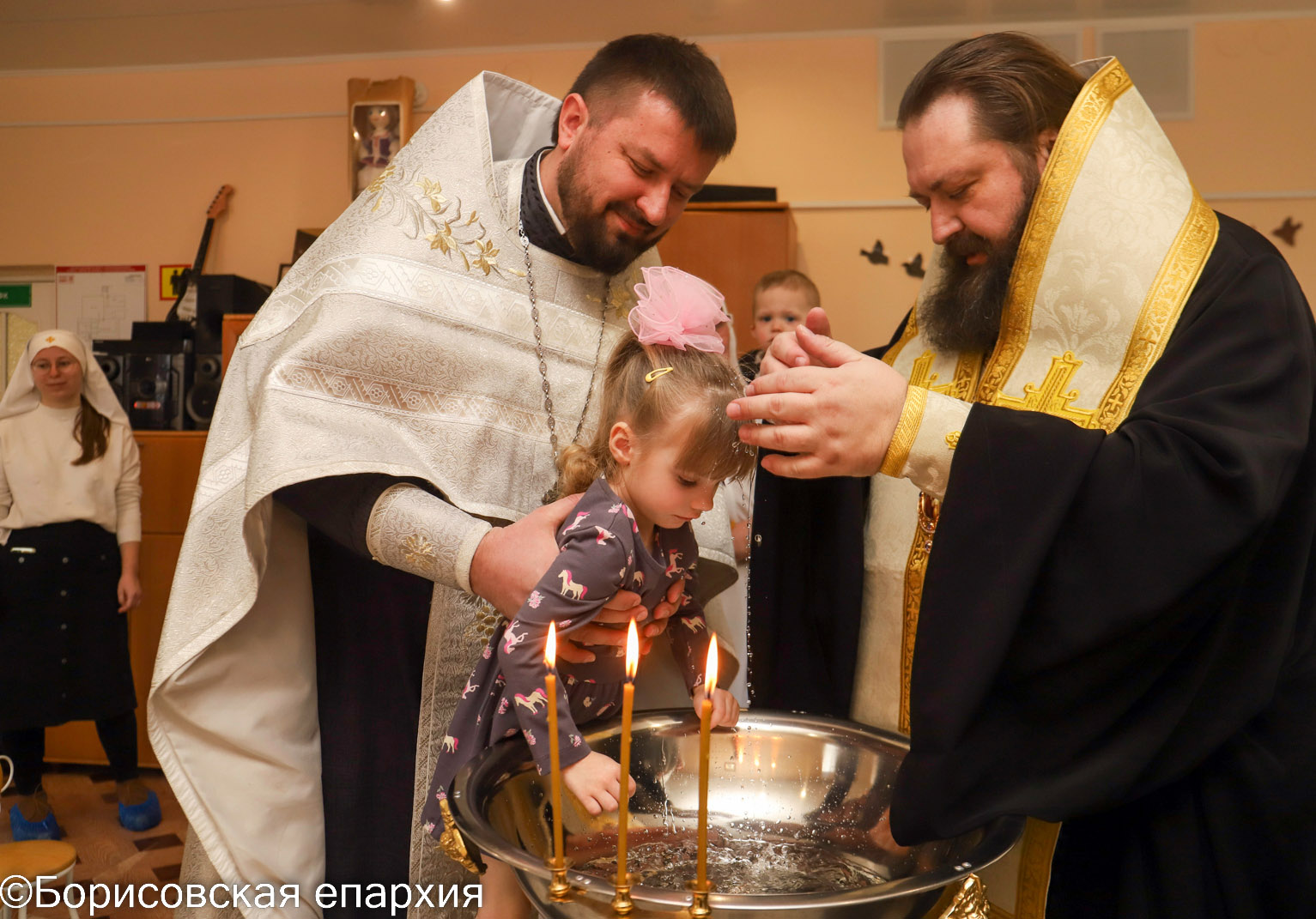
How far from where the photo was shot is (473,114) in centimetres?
202

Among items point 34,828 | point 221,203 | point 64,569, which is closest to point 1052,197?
point 64,569

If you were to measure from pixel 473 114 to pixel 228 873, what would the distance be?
1.45 metres

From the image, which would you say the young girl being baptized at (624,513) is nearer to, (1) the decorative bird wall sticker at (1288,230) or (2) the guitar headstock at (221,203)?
(1) the decorative bird wall sticker at (1288,230)

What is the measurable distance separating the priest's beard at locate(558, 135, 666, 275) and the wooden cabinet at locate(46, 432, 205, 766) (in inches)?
156

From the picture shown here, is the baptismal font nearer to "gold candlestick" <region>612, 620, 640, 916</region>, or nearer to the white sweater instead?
"gold candlestick" <region>612, 620, 640, 916</region>

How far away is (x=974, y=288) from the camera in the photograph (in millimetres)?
1669

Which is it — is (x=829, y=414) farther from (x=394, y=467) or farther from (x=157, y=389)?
(x=157, y=389)

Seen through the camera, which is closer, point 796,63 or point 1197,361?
point 1197,361

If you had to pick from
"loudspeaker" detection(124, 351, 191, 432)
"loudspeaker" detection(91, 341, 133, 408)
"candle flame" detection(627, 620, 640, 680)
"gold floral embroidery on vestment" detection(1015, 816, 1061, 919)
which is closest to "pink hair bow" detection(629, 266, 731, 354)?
"candle flame" detection(627, 620, 640, 680)

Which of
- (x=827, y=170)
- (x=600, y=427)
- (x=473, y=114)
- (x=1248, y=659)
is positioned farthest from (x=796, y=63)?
(x=1248, y=659)

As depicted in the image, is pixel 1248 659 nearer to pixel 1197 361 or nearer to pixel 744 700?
pixel 1197 361

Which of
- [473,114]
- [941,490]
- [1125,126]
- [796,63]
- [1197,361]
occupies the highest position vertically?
[796,63]

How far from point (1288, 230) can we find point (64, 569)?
6.33 m

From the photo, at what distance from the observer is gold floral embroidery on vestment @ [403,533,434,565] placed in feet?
5.25
